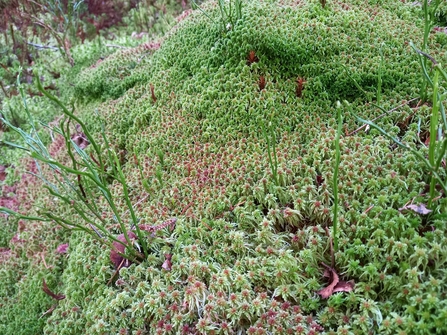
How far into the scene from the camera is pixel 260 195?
198cm

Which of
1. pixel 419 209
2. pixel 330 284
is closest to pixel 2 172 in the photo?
pixel 330 284

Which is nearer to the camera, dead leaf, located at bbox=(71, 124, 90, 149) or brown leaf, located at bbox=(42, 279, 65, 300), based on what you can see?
brown leaf, located at bbox=(42, 279, 65, 300)

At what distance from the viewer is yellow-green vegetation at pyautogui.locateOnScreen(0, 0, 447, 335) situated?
160 cm

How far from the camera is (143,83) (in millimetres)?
3006

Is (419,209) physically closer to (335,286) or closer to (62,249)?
(335,286)

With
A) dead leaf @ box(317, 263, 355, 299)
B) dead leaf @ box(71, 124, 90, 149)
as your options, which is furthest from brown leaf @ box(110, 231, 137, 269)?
dead leaf @ box(71, 124, 90, 149)

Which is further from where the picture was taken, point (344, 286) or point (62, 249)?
point (62, 249)

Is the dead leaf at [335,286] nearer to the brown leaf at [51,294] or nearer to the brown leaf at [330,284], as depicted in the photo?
the brown leaf at [330,284]

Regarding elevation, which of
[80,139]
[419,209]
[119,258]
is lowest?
[119,258]

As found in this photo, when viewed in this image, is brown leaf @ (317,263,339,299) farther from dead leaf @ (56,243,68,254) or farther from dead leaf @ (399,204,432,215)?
dead leaf @ (56,243,68,254)

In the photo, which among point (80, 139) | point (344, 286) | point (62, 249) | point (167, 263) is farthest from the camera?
point (80, 139)

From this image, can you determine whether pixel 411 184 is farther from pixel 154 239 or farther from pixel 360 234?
pixel 154 239

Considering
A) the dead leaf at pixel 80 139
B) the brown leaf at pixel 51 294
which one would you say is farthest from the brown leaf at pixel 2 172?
the brown leaf at pixel 51 294

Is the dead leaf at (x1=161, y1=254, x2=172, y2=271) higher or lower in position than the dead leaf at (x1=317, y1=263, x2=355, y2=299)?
lower
